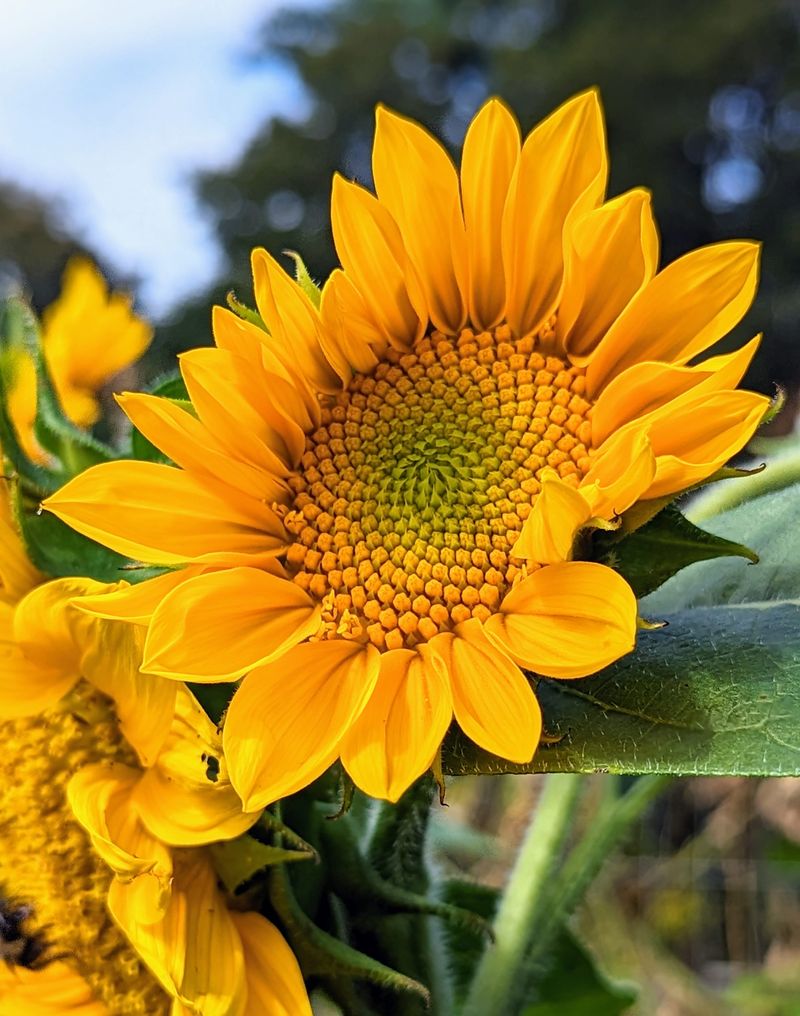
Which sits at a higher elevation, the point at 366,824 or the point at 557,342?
the point at 557,342

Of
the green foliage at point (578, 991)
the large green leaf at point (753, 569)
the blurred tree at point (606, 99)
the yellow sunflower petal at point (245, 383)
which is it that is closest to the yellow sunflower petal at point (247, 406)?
the yellow sunflower petal at point (245, 383)

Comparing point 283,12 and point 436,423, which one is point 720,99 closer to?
point 283,12

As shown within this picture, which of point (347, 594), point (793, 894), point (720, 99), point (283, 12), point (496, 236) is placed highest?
point (283, 12)

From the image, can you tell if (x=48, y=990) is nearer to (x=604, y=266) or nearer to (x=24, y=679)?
(x=24, y=679)

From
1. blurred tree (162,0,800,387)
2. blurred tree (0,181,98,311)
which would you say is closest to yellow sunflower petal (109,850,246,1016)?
blurred tree (162,0,800,387)

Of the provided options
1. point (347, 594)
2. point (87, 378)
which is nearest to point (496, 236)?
point (347, 594)

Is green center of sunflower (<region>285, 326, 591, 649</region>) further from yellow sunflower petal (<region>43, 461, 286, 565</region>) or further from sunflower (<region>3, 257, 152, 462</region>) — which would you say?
sunflower (<region>3, 257, 152, 462</region>)

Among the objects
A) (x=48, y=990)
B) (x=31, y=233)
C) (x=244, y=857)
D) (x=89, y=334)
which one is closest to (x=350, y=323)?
(x=244, y=857)

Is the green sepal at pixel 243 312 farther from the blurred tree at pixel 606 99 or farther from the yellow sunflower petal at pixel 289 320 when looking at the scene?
the blurred tree at pixel 606 99
